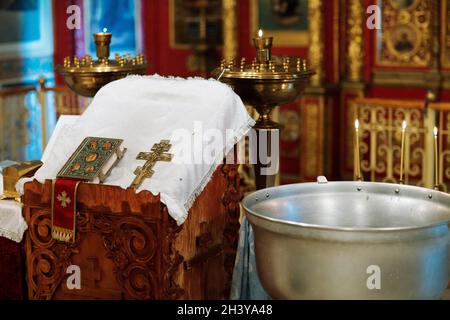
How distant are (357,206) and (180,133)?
69 cm

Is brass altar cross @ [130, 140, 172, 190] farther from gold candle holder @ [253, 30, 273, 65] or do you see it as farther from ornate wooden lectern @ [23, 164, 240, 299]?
gold candle holder @ [253, 30, 273, 65]

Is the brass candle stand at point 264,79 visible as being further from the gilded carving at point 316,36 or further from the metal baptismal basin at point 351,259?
the gilded carving at point 316,36

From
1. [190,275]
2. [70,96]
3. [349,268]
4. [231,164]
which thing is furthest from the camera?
[70,96]

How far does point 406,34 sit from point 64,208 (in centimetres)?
508

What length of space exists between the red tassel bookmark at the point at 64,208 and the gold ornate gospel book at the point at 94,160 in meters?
0.05

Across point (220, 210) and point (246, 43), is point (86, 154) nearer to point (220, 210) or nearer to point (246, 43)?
point (220, 210)

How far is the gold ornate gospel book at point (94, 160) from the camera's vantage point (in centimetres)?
314

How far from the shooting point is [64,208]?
309 cm

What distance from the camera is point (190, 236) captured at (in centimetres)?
318

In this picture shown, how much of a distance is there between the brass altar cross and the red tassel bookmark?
0.20 m

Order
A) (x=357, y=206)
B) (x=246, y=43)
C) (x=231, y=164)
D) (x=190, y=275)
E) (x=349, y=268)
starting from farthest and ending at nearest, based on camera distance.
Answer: (x=246, y=43)
(x=231, y=164)
(x=190, y=275)
(x=357, y=206)
(x=349, y=268)

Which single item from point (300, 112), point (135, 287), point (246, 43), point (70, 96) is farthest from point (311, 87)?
point (135, 287)

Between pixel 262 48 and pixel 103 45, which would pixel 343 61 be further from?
pixel 262 48

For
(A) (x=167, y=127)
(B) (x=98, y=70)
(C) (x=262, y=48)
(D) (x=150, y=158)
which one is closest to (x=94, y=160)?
(D) (x=150, y=158)
